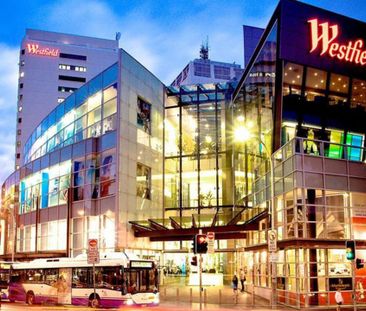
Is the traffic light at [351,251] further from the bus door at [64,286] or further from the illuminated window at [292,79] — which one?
the bus door at [64,286]

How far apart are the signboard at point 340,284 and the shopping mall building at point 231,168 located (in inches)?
3.1

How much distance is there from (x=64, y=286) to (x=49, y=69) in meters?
114

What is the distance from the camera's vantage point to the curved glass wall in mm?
49219

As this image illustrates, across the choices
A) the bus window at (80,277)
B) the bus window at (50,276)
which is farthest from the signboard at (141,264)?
the bus window at (50,276)

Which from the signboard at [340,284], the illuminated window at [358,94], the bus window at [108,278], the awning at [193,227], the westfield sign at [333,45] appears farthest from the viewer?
the awning at [193,227]

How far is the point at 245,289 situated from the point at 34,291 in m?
18.3

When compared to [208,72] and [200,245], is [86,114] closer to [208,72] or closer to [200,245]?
[200,245]

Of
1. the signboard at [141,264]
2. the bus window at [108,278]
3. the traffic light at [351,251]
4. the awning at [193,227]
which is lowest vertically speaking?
the bus window at [108,278]

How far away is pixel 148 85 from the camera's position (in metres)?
53.6

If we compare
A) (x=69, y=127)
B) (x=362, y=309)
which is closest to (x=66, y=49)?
(x=69, y=127)

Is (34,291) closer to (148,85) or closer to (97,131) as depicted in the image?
(97,131)

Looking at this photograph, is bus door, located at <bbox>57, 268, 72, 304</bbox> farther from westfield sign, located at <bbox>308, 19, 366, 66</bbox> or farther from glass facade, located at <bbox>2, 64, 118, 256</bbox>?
westfield sign, located at <bbox>308, 19, 366, 66</bbox>

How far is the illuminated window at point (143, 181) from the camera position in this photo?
49.4 metres

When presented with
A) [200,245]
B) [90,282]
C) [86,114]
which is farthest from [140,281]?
[86,114]
